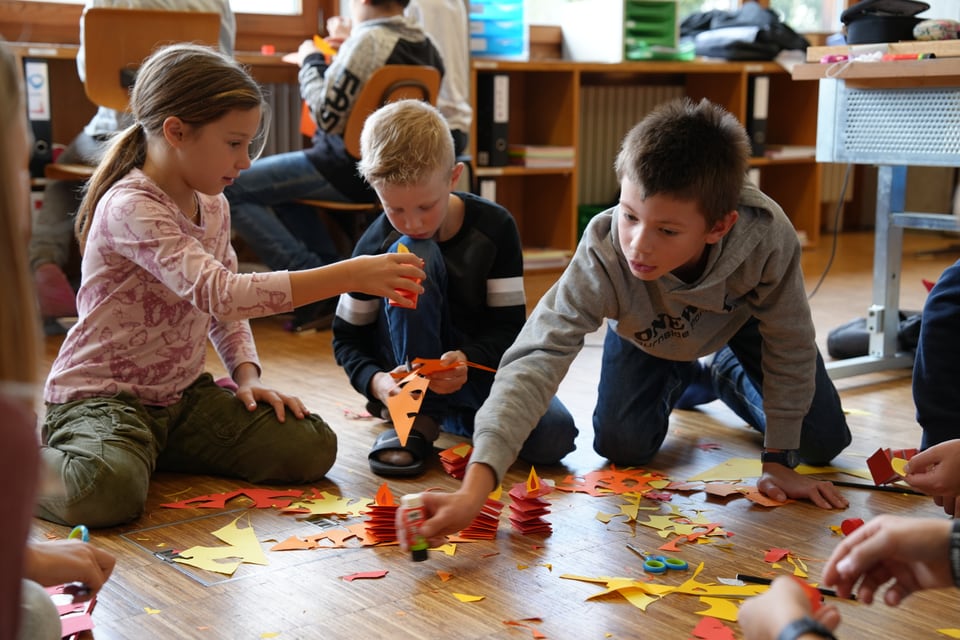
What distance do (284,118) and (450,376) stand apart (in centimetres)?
266

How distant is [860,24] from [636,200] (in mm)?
1320

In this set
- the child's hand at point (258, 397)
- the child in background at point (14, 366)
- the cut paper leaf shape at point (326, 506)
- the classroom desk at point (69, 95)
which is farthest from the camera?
the classroom desk at point (69, 95)

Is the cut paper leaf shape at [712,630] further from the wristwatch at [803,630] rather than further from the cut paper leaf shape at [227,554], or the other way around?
the cut paper leaf shape at [227,554]

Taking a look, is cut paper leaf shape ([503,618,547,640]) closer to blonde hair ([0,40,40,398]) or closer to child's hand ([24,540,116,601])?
child's hand ([24,540,116,601])

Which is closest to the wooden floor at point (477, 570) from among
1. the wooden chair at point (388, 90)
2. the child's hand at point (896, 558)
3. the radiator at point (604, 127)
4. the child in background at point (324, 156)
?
the child's hand at point (896, 558)

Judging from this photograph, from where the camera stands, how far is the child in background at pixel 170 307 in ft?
5.66

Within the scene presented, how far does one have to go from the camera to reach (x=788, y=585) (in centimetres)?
105

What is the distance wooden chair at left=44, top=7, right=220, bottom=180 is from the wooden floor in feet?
5.09

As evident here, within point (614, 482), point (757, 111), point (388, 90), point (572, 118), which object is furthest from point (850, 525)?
point (757, 111)

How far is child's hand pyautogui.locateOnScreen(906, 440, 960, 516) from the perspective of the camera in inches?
59.2

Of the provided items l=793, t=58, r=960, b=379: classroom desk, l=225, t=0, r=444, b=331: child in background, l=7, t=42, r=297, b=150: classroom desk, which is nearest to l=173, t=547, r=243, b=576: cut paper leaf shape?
l=793, t=58, r=960, b=379: classroom desk

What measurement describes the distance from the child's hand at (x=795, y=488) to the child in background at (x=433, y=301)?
0.38m

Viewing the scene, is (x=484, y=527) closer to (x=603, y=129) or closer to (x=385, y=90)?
(x=385, y=90)

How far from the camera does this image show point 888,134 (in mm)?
2553
